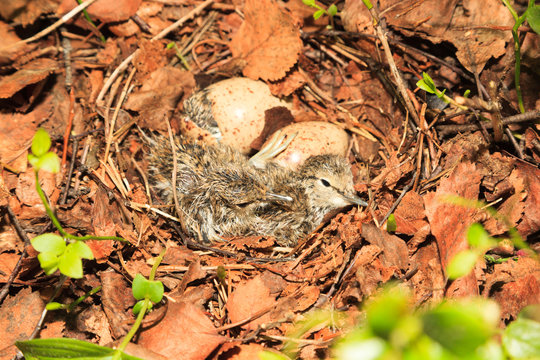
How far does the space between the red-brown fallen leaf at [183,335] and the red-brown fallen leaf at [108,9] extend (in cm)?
255

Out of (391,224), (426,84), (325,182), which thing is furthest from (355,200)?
(426,84)

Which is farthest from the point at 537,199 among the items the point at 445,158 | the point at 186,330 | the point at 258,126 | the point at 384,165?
the point at 186,330

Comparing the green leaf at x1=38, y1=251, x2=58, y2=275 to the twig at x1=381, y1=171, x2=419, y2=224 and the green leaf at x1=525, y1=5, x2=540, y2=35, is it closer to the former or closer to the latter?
the twig at x1=381, y1=171, x2=419, y2=224

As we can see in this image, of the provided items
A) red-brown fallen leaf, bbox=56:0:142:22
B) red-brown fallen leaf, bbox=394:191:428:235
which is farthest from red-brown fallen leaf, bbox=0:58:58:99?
red-brown fallen leaf, bbox=394:191:428:235

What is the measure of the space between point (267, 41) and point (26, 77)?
191 cm

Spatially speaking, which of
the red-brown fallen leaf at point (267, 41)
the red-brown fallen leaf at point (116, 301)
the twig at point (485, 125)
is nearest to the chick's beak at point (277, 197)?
the red-brown fallen leaf at point (267, 41)

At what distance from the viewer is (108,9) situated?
3557mm

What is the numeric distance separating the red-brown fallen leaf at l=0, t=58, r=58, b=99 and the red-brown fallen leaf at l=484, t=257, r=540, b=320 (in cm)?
343

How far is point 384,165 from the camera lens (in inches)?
130

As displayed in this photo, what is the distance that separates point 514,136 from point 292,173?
1.57 m

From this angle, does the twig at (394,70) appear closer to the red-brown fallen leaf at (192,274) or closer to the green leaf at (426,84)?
the green leaf at (426,84)

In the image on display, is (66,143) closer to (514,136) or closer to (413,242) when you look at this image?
(413,242)

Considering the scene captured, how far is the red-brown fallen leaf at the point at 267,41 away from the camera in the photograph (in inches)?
136

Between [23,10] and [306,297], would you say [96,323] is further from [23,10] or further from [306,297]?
[23,10]
